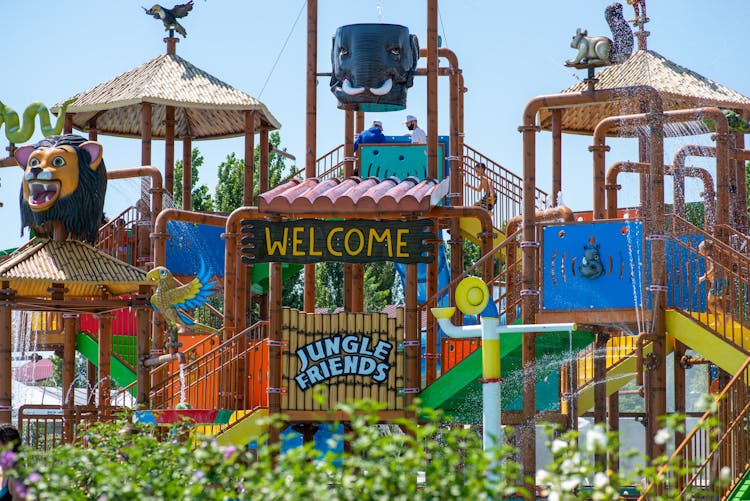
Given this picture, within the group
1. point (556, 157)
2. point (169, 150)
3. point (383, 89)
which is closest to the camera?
point (383, 89)

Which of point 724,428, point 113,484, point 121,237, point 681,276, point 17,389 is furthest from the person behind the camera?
point 17,389

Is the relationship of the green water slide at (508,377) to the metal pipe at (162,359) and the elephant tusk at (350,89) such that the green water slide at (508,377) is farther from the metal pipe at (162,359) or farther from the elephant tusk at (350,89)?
the elephant tusk at (350,89)

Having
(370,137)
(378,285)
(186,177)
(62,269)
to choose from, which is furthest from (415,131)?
(378,285)

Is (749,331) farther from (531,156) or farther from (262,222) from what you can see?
(262,222)

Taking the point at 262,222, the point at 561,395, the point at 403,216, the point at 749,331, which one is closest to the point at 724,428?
the point at 749,331

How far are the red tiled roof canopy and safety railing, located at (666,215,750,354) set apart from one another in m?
2.65

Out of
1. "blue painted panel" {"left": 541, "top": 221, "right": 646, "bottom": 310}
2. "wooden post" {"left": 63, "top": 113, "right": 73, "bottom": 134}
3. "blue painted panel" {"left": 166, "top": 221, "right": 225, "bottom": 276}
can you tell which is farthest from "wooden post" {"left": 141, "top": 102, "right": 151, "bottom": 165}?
"blue painted panel" {"left": 541, "top": 221, "right": 646, "bottom": 310}

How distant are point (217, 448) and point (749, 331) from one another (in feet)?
26.7

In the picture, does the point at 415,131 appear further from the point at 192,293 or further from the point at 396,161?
the point at 192,293

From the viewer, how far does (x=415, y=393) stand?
1559cm

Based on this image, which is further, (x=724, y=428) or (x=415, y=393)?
(x=415, y=393)

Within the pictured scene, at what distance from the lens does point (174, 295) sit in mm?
15617

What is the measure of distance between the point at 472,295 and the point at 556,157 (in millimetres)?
8836

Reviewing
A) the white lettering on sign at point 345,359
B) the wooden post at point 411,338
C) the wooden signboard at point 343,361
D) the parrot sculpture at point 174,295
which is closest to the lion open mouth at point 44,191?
the parrot sculpture at point 174,295
